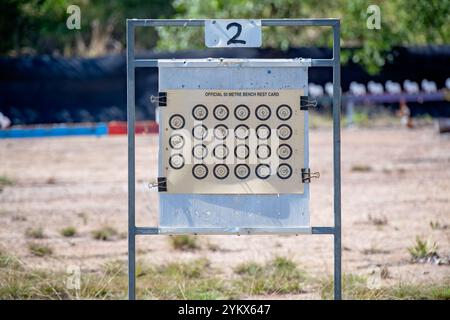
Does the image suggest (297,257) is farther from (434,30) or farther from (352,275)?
(434,30)

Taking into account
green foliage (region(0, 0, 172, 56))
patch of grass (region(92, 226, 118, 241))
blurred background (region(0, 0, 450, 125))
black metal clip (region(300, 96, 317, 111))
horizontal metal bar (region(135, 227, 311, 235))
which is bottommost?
patch of grass (region(92, 226, 118, 241))

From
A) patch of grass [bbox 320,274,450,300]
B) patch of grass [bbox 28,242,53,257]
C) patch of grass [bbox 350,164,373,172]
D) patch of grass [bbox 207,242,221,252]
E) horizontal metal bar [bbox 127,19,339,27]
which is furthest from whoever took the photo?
patch of grass [bbox 350,164,373,172]

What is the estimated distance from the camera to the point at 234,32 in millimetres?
5602

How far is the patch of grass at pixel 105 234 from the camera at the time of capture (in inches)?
372

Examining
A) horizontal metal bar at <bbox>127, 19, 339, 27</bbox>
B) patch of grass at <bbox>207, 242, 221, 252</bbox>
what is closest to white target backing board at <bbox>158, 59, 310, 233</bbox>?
horizontal metal bar at <bbox>127, 19, 339, 27</bbox>

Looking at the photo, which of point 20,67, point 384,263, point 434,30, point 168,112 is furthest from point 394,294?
point 434,30

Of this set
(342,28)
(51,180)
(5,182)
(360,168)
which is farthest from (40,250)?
(342,28)

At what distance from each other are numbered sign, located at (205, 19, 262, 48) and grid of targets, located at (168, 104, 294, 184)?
0.37 metres

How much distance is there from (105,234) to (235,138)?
13.2ft

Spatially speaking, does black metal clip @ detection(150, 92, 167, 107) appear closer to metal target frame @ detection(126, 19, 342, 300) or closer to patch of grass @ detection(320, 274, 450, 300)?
metal target frame @ detection(126, 19, 342, 300)

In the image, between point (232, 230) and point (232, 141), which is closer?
point (232, 230)

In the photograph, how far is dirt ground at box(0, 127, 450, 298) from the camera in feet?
27.8

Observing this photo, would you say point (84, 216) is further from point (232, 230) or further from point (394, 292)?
point (232, 230)

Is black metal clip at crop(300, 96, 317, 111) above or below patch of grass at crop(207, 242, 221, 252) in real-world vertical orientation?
above
